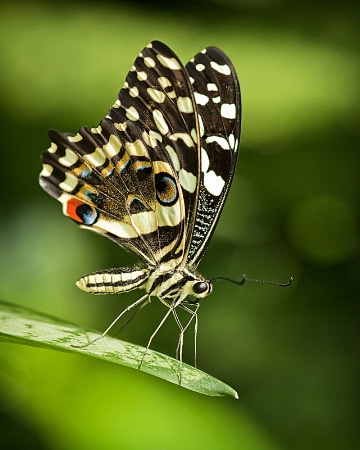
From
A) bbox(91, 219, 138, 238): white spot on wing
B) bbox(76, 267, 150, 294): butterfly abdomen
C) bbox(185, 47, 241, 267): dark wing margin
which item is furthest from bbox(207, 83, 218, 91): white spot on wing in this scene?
bbox(76, 267, 150, 294): butterfly abdomen

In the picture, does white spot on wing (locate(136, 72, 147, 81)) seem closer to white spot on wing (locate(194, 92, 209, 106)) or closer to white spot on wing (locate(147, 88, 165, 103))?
white spot on wing (locate(147, 88, 165, 103))

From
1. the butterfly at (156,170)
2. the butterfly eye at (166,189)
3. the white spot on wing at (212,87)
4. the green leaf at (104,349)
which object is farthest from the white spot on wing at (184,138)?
the green leaf at (104,349)

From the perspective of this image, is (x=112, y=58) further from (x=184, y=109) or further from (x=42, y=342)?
(x=42, y=342)

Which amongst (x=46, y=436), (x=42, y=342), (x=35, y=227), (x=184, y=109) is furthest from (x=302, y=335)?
(x=42, y=342)

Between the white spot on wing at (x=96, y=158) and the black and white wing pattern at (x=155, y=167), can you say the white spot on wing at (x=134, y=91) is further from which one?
the white spot on wing at (x=96, y=158)

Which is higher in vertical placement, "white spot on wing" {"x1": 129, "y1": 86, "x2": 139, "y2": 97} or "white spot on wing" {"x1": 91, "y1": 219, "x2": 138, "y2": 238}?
"white spot on wing" {"x1": 129, "y1": 86, "x2": 139, "y2": 97}

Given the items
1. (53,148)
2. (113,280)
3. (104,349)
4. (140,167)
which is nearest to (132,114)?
(140,167)

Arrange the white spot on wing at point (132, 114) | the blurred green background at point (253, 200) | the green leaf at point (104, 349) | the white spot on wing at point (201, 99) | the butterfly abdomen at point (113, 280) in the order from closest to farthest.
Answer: the green leaf at point (104, 349)
the butterfly abdomen at point (113, 280)
the white spot on wing at point (132, 114)
the white spot on wing at point (201, 99)
the blurred green background at point (253, 200)
